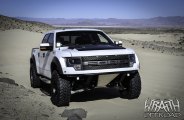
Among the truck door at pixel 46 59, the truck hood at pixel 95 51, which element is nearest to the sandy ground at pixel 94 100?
the truck door at pixel 46 59

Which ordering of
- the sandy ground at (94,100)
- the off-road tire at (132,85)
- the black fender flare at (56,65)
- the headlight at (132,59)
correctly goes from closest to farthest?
1. the sandy ground at (94,100)
2. the black fender flare at (56,65)
3. the headlight at (132,59)
4. the off-road tire at (132,85)

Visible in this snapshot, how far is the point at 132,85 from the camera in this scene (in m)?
9.16

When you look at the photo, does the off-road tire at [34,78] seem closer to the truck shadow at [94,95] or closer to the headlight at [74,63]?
the truck shadow at [94,95]

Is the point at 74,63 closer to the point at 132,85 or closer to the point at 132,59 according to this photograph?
the point at 132,59

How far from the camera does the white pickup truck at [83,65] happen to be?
810 centimetres

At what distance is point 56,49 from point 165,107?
10.1 feet

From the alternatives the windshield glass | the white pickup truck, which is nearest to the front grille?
the white pickup truck

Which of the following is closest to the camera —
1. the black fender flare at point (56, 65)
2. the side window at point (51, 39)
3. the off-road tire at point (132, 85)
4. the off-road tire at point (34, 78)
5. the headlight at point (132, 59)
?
the black fender flare at point (56, 65)

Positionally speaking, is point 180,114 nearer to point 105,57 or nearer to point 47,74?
point 105,57

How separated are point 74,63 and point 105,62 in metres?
0.73

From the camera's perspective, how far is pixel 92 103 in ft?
29.9

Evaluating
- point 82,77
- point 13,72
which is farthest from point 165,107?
point 13,72

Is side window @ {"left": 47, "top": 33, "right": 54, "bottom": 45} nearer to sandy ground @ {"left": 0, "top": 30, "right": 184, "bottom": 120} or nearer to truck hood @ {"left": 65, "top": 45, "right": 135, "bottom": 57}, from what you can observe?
truck hood @ {"left": 65, "top": 45, "right": 135, "bottom": 57}

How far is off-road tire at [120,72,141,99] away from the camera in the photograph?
30.0ft
